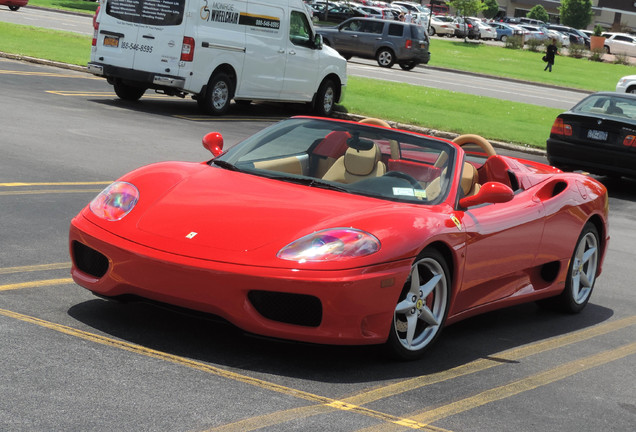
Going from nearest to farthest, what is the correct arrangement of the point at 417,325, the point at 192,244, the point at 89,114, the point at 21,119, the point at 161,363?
the point at 161,363 < the point at 192,244 < the point at 417,325 < the point at 21,119 < the point at 89,114

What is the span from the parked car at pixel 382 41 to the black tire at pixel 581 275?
1293 inches

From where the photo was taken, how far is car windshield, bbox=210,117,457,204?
6473 mm

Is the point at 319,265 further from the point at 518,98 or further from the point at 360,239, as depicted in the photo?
the point at 518,98

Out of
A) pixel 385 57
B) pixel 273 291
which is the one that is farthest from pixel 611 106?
pixel 385 57

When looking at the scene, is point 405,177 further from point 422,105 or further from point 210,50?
point 422,105

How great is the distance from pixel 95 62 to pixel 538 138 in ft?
28.5

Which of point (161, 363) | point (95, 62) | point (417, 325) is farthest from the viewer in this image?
point (95, 62)

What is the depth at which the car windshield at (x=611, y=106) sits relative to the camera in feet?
54.1

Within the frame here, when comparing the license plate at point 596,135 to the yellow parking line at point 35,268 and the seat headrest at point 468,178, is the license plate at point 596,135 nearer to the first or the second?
the seat headrest at point 468,178

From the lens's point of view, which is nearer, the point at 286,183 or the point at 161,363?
the point at 161,363

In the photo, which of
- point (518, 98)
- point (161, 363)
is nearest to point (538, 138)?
point (518, 98)

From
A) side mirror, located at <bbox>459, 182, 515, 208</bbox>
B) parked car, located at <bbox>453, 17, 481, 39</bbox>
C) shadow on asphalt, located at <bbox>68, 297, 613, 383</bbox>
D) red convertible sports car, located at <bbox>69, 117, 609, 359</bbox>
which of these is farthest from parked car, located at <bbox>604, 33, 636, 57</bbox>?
shadow on asphalt, located at <bbox>68, 297, 613, 383</bbox>

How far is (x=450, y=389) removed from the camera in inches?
214

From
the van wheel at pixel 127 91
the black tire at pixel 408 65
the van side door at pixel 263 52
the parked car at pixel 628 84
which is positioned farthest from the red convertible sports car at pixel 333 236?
the black tire at pixel 408 65
